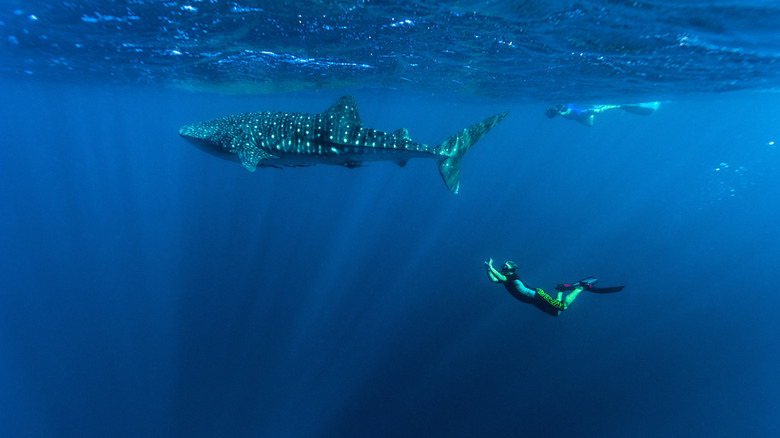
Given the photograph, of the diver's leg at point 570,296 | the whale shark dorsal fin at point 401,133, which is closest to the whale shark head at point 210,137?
the whale shark dorsal fin at point 401,133

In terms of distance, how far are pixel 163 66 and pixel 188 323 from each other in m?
14.1

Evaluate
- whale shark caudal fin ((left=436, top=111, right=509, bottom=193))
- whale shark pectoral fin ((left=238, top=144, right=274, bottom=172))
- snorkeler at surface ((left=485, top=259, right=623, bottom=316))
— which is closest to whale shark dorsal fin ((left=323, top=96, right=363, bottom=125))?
whale shark pectoral fin ((left=238, top=144, right=274, bottom=172))

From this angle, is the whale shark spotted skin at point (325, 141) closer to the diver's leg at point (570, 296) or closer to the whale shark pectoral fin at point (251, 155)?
the whale shark pectoral fin at point (251, 155)

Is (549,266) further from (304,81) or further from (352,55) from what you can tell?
(304,81)

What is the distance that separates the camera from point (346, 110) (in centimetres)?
622

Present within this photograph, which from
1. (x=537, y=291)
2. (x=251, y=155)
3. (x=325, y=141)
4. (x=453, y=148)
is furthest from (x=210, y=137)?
(x=537, y=291)

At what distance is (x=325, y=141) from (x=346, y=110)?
26.9 inches

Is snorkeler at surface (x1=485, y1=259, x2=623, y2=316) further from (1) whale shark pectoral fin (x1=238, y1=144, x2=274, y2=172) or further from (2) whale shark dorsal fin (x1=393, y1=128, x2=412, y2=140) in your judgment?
(1) whale shark pectoral fin (x1=238, y1=144, x2=274, y2=172)

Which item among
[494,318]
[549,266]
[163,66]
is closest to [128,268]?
[163,66]

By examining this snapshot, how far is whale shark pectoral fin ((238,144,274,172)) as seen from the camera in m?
6.36

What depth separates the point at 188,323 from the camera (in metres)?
17.9

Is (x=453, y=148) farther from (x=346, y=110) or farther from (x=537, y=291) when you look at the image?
(x=537, y=291)

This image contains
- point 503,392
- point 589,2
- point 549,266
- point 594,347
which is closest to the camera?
point 589,2

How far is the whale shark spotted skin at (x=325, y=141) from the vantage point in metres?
6.00
